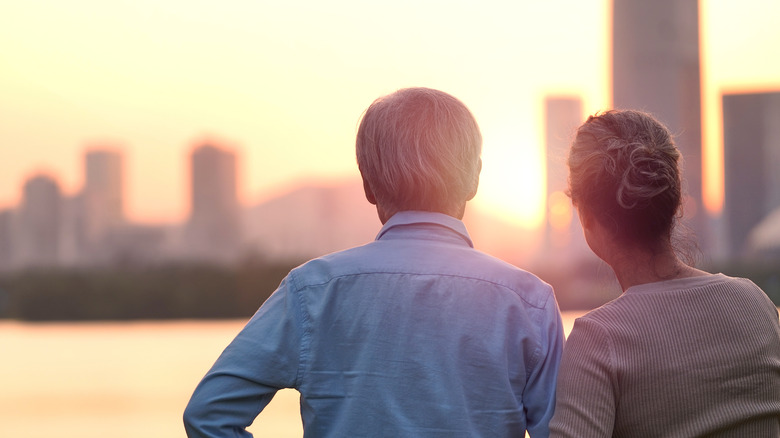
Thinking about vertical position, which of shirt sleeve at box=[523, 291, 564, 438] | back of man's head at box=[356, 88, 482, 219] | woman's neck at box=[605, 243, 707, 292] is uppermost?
back of man's head at box=[356, 88, 482, 219]

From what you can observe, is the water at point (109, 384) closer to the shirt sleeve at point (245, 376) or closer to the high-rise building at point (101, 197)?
the shirt sleeve at point (245, 376)

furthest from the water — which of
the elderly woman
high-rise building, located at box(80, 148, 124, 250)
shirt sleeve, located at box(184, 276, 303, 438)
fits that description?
high-rise building, located at box(80, 148, 124, 250)

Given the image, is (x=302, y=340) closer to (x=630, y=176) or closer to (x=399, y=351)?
(x=399, y=351)

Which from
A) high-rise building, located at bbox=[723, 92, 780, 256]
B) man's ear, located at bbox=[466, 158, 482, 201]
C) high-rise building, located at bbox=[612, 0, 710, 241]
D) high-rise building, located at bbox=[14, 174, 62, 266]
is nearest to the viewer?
man's ear, located at bbox=[466, 158, 482, 201]

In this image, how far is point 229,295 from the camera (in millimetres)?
19141

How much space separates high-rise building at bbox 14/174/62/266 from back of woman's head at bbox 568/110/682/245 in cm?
2857

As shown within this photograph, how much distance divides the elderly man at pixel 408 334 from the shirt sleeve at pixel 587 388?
7 cm

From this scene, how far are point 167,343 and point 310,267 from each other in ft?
40.3

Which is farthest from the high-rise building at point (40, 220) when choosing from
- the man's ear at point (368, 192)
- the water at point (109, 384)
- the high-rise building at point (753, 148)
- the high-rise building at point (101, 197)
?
the high-rise building at point (753, 148)

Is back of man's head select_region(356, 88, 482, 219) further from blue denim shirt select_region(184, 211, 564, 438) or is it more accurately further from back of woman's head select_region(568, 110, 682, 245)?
back of woman's head select_region(568, 110, 682, 245)

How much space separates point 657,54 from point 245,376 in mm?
6489

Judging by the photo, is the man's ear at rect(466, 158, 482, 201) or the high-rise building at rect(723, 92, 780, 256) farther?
the high-rise building at rect(723, 92, 780, 256)

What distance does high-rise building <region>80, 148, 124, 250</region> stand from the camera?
2939 cm

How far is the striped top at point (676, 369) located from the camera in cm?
170
